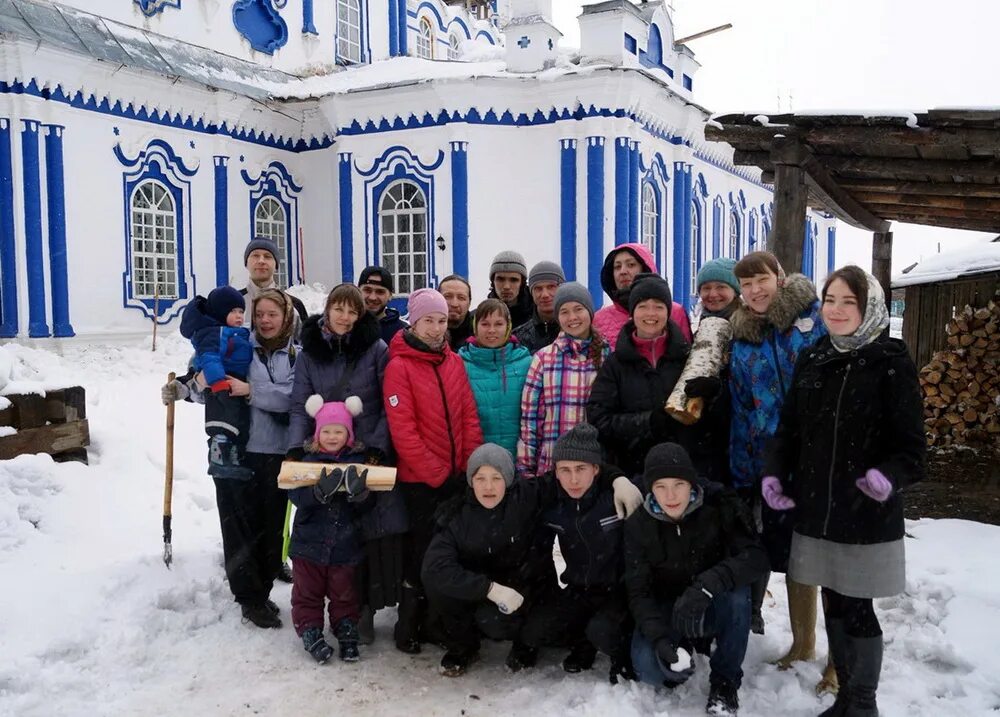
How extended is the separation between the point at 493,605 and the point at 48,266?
9351 mm

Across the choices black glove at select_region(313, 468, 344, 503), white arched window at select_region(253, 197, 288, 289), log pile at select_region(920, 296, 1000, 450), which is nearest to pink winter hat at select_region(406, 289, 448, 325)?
black glove at select_region(313, 468, 344, 503)

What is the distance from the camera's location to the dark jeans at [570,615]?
3389mm

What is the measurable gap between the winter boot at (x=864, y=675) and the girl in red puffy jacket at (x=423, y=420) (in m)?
1.80

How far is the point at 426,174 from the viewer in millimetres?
12867

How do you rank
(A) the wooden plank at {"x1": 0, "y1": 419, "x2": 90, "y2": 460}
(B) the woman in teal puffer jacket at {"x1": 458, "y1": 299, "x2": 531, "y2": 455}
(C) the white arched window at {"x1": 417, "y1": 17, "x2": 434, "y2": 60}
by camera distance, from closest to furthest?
1. (B) the woman in teal puffer jacket at {"x1": 458, "y1": 299, "x2": 531, "y2": 455}
2. (A) the wooden plank at {"x1": 0, "y1": 419, "x2": 90, "y2": 460}
3. (C) the white arched window at {"x1": 417, "y1": 17, "x2": 434, "y2": 60}

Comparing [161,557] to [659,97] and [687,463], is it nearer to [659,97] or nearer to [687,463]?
[687,463]

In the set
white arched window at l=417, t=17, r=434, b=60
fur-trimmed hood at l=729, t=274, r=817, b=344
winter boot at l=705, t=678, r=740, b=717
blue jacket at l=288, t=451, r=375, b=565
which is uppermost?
white arched window at l=417, t=17, r=434, b=60

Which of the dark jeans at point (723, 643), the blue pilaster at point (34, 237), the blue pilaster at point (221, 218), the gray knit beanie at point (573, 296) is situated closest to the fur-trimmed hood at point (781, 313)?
the gray knit beanie at point (573, 296)

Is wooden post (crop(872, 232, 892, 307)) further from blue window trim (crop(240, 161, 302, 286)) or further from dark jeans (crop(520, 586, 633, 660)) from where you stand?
blue window trim (crop(240, 161, 302, 286))

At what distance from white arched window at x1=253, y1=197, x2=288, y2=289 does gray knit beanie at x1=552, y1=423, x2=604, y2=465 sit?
10.9m

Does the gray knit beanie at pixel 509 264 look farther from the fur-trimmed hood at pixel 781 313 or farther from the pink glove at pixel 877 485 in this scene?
the pink glove at pixel 877 485

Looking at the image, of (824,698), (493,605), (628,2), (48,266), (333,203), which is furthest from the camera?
(333,203)

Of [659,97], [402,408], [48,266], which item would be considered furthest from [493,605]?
[659,97]

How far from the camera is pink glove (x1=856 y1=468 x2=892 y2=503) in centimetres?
271
